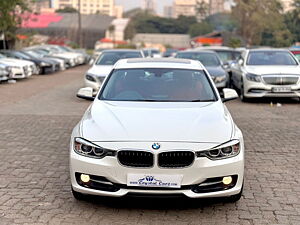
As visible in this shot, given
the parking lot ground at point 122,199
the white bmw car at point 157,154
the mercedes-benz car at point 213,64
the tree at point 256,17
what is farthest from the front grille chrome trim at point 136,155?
the tree at point 256,17

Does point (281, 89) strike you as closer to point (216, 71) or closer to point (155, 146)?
point (216, 71)

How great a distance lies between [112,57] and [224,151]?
1108cm

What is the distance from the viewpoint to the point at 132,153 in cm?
457

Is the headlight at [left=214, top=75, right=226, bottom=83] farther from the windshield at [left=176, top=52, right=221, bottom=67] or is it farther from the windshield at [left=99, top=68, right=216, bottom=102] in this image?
the windshield at [left=99, top=68, right=216, bottom=102]

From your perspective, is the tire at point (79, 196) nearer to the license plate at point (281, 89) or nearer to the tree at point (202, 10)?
the license plate at point (281, 89)

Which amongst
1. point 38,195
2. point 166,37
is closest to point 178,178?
point 38,195

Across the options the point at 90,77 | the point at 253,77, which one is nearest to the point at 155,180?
the point at 253,77

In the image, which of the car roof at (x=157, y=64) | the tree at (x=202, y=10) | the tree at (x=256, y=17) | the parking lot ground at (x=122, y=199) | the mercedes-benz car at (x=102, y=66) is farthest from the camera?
the tree at (x=202, y=10)

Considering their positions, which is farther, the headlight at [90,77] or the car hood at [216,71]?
the car hood at [216,71]

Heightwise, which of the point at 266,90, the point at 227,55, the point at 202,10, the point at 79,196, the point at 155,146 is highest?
the point at 155,146

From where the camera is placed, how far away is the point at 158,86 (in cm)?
627

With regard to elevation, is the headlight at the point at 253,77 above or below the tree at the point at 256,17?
above

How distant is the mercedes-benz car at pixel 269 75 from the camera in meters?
13.1

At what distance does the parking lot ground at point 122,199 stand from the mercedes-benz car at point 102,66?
3.06 metres
